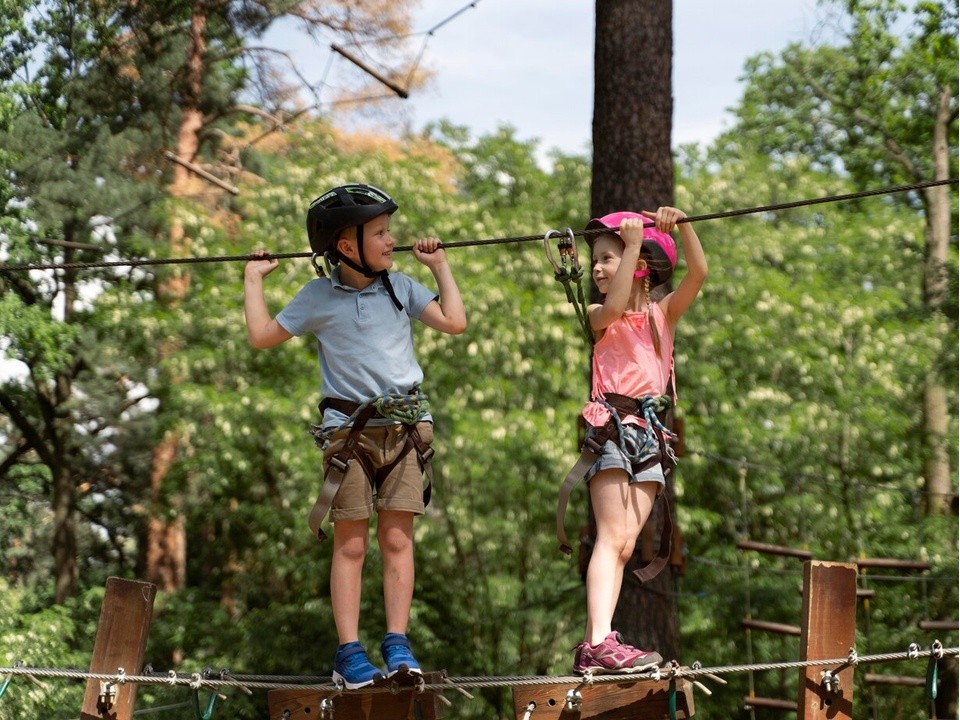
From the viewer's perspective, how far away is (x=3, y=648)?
1223 cm

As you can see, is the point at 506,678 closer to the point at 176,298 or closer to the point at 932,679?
the point at 932,679

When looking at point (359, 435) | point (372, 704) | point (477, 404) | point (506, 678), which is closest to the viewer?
point (506, 678)

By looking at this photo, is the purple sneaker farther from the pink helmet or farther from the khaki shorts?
the pink helmet

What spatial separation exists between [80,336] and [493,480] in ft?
15.3

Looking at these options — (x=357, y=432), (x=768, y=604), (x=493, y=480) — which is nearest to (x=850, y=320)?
(x=768, y=604)

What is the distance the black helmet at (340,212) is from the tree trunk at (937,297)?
427 inches

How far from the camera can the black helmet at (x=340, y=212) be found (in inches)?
164

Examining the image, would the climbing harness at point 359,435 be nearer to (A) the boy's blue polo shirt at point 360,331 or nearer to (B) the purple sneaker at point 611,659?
(A) the boy's blue polo shirt at point 360,331

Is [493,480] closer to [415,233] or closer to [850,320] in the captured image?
[415,233]

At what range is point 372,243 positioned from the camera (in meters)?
4.20

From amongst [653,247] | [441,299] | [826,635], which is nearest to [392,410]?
[441,299]

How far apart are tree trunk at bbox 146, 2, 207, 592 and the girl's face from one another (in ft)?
35.9

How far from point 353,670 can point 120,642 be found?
0.77m

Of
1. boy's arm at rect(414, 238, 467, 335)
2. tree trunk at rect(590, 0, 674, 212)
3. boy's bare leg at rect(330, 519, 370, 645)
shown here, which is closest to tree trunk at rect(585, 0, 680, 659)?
tree trunk at rect(590, 0, 674, 212)
